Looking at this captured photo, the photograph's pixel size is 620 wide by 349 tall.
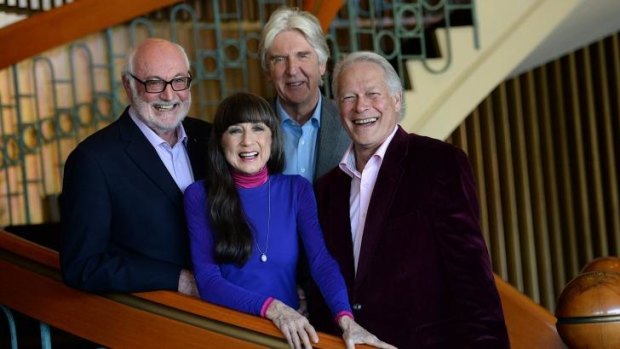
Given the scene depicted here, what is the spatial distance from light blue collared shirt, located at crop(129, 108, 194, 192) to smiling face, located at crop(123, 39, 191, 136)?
23mm

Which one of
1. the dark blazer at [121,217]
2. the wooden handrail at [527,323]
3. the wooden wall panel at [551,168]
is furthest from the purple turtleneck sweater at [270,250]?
the wooden wall panel at [551,168]

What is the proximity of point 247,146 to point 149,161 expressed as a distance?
30cm

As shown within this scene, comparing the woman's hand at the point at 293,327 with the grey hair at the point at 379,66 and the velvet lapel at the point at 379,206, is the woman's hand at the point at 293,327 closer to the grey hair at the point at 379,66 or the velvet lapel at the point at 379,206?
the velvet lapel at the point at 379,206

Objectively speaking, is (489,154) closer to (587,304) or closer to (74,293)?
(587,304)

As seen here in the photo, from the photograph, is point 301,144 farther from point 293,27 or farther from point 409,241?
point 409,241

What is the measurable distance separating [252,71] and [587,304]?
2.80 m

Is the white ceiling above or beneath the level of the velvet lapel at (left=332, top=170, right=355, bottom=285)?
above

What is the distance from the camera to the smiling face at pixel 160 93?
9.16 feet

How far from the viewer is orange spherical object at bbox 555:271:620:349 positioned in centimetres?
266

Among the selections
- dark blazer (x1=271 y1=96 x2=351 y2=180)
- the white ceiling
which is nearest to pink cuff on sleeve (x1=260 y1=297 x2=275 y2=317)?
dark blazer (x1=271 y1=96 x2=351 y2=180)

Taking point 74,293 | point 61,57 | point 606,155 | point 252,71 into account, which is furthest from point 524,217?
point 74,293

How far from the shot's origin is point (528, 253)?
6.72 m

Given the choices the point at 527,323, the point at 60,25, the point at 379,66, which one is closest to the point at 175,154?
the point at 379,66

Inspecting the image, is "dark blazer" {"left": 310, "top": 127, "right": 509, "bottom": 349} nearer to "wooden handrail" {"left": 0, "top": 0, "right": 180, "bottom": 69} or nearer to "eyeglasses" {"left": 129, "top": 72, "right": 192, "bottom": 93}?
"eyeglasses" {"left": 129, "top": 72, "right": 192, "bottom": 93}
